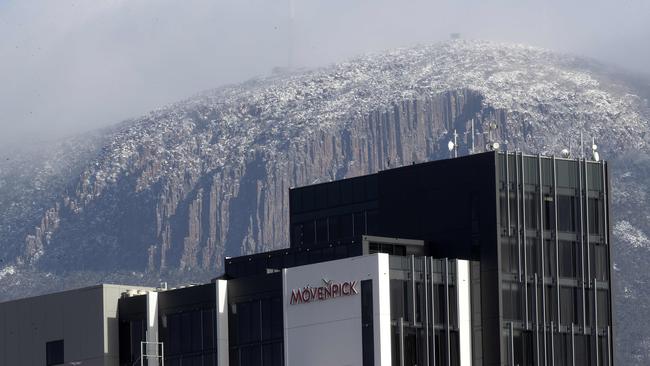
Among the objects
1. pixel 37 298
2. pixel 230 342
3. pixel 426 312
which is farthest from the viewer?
pixel 37 298

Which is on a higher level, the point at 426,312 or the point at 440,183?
the point at 440,183

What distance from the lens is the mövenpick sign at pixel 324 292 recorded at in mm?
138625

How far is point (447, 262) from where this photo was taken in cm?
Answer: 14050

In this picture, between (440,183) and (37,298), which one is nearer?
(440,183)

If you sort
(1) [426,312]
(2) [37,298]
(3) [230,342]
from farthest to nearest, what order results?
(2) [37,298] < (3) [230,342] < (1) [426,312]

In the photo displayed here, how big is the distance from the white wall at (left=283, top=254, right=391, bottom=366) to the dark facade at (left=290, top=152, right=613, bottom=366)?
23.5 feet

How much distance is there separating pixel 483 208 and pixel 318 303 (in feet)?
42.0

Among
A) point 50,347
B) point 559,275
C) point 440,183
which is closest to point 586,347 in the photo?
point 559,275

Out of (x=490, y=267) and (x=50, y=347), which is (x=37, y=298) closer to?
(x=50, y=347)

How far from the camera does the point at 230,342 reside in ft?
488

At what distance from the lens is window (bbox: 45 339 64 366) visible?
15725 cm

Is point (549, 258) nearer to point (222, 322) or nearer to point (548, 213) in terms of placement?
point (548, 213)

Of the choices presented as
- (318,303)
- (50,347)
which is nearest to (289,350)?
(318,303)

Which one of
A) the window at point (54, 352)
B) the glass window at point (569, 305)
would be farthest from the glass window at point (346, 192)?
the window at point (54, 352)
